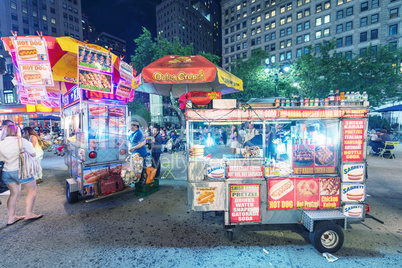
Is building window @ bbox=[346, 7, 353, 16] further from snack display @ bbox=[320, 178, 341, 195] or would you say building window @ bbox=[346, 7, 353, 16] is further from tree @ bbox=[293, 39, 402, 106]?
snack display @ bbox=[320, 178, 341, 195]

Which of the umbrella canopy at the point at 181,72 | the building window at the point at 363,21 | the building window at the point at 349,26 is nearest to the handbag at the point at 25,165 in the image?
the umbrella canopy at the point at 181,72

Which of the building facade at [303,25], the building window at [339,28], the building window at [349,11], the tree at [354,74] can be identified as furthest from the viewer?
the building window at [339,28]

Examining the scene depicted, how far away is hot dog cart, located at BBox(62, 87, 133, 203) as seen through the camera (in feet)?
18.2

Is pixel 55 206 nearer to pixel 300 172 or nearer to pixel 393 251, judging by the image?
pixel 300 172

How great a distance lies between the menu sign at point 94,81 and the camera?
4998 millimetres

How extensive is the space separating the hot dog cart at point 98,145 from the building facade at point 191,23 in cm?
7798

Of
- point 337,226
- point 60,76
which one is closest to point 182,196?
point 337,226

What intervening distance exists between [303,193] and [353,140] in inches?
57.2

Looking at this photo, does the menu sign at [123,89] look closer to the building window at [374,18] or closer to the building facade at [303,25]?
the building facade at [303,25]

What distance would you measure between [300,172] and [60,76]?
8911mm

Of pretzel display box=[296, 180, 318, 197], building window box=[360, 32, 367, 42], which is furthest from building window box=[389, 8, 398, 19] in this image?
pretzel display box=[296, 180, 318, 197]

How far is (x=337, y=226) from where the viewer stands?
318cm

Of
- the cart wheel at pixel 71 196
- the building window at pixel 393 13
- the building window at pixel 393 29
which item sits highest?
the building window at pixel 393 13

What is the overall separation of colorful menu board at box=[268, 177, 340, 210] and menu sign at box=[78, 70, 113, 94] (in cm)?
530
